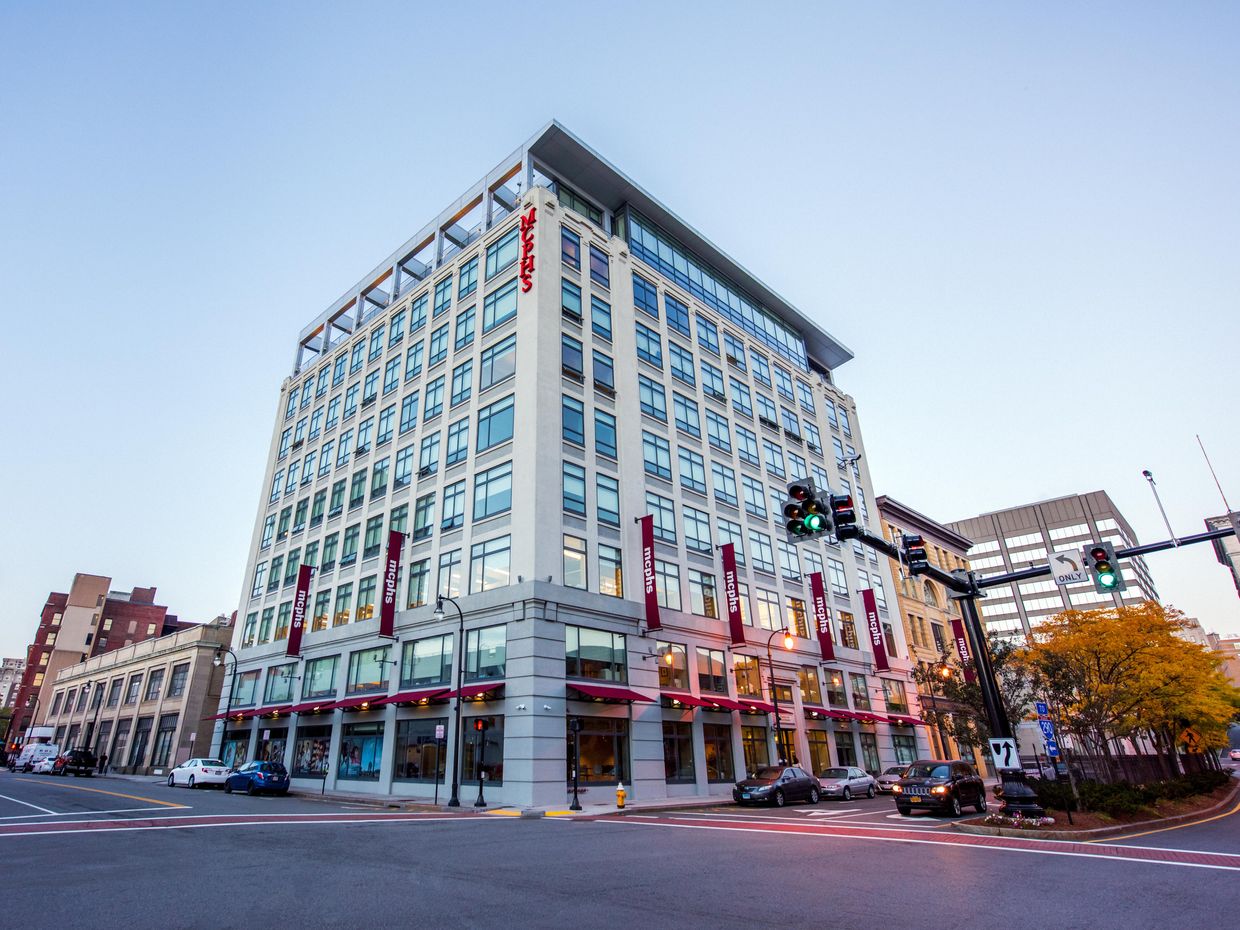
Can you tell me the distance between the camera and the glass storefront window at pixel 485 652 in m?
28.9

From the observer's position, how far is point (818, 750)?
40.1m

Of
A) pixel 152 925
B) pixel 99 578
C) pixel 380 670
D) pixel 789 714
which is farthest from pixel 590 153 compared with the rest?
pixel 99 578

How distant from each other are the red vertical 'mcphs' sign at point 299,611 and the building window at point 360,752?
7.03 meters

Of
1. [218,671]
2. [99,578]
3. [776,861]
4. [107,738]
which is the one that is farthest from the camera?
[99,578]

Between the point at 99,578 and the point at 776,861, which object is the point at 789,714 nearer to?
the point at 776,861

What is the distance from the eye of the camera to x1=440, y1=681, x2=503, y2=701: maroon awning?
89.8ft

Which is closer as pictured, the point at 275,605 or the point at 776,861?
the point at 776,861

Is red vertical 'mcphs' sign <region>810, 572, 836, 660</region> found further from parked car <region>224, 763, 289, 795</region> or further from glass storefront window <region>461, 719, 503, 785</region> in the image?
parked car <region>224, 763, 289, 795</region>

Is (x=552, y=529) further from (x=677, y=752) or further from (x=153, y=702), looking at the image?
(x=153, y=702)

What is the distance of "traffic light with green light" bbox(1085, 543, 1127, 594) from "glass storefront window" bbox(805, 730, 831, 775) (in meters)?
27.9

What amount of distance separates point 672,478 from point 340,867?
29304 mm

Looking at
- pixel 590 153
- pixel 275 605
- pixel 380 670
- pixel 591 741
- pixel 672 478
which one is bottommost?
pixel 591 741

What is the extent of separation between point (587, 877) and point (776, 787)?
59.8 ft

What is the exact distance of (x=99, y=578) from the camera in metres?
111
